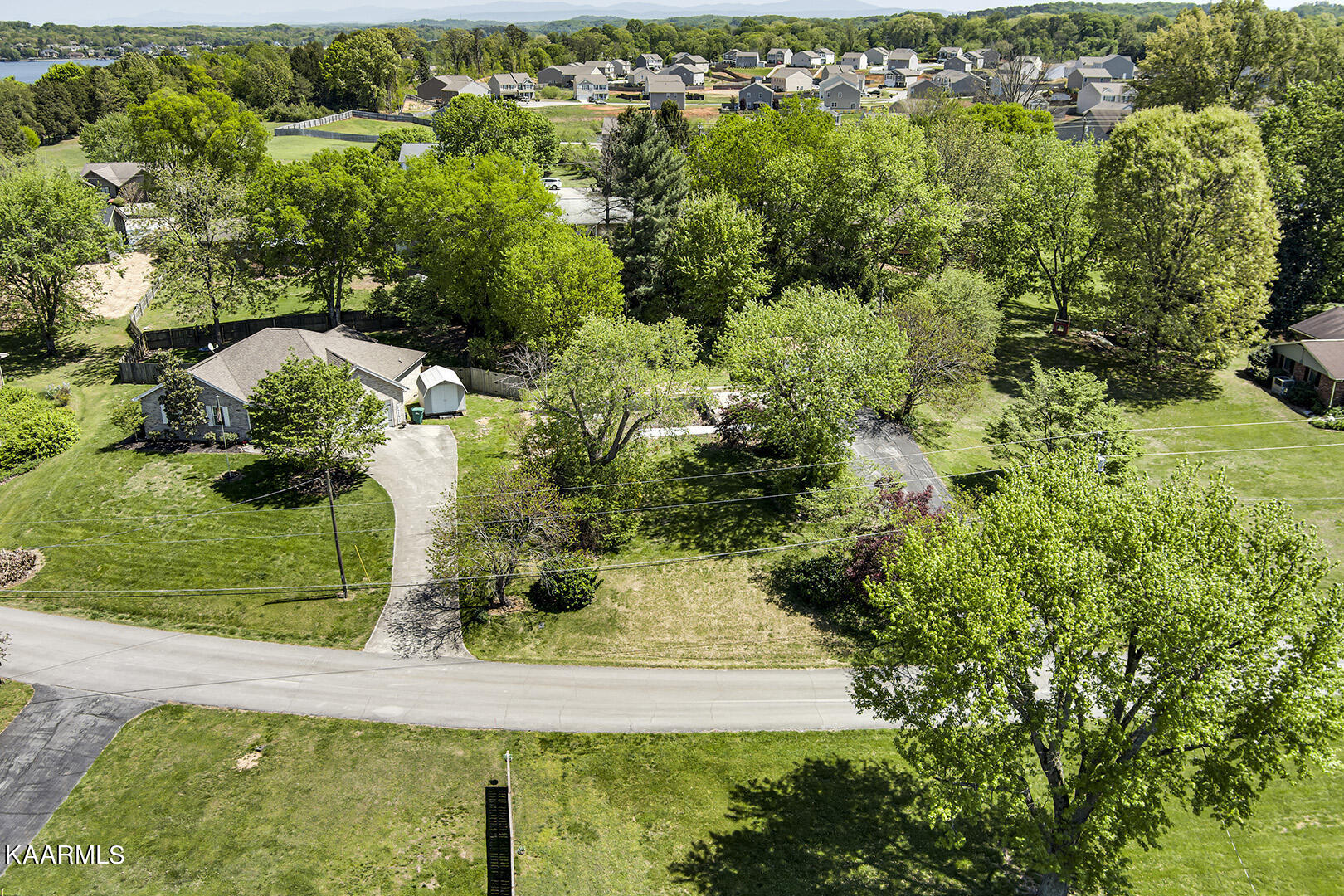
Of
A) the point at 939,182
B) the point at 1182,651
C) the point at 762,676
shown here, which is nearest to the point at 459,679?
the point at 762,676

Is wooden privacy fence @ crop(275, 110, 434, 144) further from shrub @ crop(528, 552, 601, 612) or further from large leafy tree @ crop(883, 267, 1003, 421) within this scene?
shrub @ crop(528, 552, 601, 612)

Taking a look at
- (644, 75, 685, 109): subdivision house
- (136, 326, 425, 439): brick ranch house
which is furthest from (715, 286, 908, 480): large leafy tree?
(644, 75, 685, 109): subdivision house

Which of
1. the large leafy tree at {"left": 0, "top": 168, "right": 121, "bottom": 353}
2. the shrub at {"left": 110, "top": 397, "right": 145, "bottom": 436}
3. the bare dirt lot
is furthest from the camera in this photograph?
the bare dirt lot

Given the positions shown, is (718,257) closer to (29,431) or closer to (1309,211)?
(1309,211)

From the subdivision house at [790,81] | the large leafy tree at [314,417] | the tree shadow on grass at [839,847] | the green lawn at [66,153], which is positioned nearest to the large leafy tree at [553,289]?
the large leafy tree at [314,417]

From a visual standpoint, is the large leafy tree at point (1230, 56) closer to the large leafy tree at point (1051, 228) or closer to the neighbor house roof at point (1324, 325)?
the large leafy tree at point (1051, 228)

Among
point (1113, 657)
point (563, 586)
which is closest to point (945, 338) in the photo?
point (563, 586)
